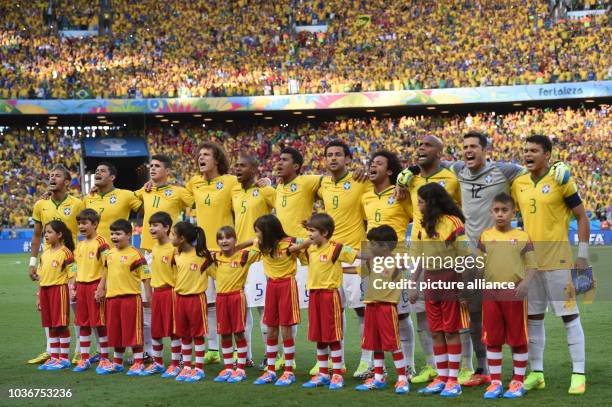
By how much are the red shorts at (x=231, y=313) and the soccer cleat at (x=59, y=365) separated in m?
2.08

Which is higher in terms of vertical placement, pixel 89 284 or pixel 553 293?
pixel 89 284

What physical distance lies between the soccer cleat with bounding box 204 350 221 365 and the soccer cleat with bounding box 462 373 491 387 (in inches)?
119

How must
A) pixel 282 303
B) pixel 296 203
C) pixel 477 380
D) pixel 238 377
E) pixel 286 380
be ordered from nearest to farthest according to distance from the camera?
pixel 477 380 < pixel 286 380 < pixel 282 303 < pixel 238 377 < pixel 296 203

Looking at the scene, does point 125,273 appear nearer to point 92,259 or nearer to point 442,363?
point 92,259

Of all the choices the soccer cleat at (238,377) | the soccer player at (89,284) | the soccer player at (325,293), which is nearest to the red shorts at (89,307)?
the soccer player at (89,284)

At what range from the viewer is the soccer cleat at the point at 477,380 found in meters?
8.46

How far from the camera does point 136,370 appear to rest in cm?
961

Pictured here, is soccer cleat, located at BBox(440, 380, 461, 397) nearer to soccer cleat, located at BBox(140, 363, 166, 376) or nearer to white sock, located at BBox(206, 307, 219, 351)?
soccer cleat, located at BBox(140, 363, 166, 376)

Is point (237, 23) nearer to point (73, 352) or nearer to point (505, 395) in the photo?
point (73, 352)

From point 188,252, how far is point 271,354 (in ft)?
4.54

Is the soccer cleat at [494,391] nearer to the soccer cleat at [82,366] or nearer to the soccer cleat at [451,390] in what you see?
the soccer cleat at [451,390]

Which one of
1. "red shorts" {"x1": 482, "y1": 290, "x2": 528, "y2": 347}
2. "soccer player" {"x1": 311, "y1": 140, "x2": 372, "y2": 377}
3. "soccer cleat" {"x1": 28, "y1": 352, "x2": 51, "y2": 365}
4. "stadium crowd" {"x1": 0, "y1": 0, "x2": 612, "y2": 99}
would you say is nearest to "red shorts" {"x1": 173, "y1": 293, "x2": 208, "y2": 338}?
"soccer player" {"x1": 311, "y1": 140, "x2": 372, "y2": 377}

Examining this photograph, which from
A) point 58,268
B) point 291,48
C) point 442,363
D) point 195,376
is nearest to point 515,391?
point 442,363

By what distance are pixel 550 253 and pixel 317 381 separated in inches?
93.6
